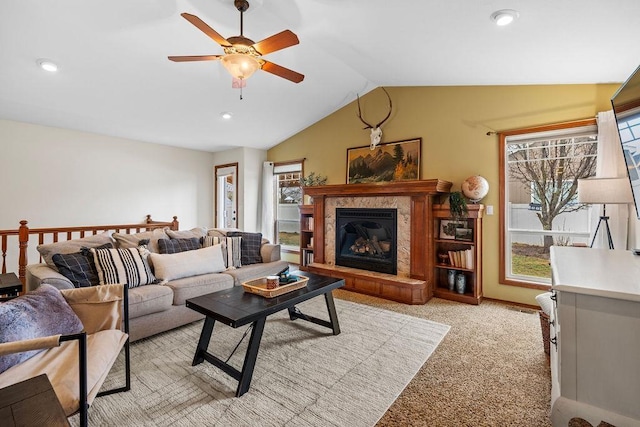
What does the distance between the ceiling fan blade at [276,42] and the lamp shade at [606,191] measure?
2723mm

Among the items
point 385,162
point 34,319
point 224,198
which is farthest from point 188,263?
point 224,198

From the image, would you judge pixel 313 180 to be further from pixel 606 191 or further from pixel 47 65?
pixel 606 191

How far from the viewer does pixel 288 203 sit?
6086 millimetres

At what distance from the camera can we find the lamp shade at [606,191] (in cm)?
247

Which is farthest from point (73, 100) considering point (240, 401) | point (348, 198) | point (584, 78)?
point (584, 78)

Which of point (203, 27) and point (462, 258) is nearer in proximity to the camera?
point (203, 27)

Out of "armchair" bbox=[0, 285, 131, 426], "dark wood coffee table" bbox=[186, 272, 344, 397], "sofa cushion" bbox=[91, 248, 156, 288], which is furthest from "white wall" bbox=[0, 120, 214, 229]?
"dark wood coffee table" bbox=[186, 272, 344, 397]

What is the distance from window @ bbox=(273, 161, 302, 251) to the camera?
5918 mm

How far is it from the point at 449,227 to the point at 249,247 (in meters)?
2.61

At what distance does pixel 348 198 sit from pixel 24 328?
3.70 metres

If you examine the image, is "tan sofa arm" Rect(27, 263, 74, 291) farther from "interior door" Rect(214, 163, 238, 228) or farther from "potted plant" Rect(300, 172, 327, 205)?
"interior door" Rect(214, 163, 238, 228)

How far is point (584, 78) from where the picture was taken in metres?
3.00

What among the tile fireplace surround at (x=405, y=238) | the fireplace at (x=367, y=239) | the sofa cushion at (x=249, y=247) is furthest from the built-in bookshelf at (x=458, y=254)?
the sofa cushion at (x=249, y=247)

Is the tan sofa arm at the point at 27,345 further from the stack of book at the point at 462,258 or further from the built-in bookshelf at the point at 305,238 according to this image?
the built-in bookshelf at the point at 305,238
